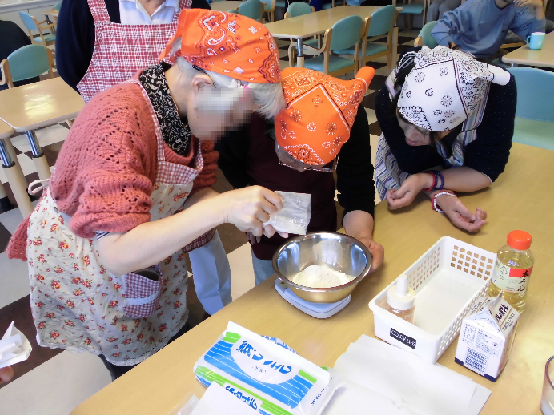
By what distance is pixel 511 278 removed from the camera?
2.74ft

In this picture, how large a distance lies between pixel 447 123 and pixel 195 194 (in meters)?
0.73

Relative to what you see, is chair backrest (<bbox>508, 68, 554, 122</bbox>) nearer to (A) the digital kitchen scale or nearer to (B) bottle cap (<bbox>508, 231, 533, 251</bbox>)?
(B) bottle cap (<bbox>508, 231, 533, 251</bbox>)

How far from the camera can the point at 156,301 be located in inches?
49.4

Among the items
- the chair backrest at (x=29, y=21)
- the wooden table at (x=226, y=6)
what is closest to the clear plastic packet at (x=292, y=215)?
the wooden table at (x=226, y=6)

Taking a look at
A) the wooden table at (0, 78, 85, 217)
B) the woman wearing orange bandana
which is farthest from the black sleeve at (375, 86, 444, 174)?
the wooden table at (0, 78, 85, 217)

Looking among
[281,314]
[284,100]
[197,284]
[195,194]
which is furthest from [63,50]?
[281,314]

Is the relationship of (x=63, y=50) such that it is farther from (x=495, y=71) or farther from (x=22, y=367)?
(x=495, y=71)

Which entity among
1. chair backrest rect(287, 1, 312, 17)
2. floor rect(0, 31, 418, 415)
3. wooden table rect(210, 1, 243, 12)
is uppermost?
wooden table rect(210, 1, 243, 12)

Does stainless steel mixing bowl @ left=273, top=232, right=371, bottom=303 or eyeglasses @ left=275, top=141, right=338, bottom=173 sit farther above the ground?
eyeglasses @ left=275, top=141, right=338, bottom=173

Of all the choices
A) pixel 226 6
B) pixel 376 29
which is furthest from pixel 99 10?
pixel 226 6

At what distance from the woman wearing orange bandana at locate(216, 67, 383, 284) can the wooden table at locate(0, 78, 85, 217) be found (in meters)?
1.29

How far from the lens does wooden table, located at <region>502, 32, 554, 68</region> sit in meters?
2.50

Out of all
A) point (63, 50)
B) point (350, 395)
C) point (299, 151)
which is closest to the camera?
point (350, 395)

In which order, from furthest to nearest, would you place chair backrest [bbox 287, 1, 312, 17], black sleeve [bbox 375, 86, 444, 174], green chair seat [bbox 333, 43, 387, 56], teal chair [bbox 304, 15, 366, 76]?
chair backrest [bbox 287, 1, 312, 17], green chair seat [bbox 333, 43, 387, 56], teal chair [bbox 304, 15, 366, 76], black sleeve [bbox 375, 86, 444, 174]
